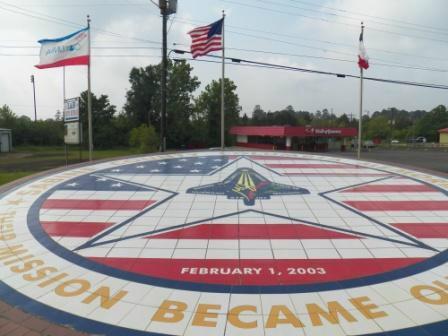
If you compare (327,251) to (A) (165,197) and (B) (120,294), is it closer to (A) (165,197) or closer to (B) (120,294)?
(B) (120,294)

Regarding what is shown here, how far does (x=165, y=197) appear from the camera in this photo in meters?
9.94

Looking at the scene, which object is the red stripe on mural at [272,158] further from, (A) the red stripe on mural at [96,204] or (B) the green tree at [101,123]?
(B) the green tree at [101,123]

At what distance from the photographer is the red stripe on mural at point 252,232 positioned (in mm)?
7254

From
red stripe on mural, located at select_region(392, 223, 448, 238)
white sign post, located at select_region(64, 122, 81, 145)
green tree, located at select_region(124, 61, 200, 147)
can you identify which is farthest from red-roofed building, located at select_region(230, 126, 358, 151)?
red stripe on mural, located at select_region(392, 223, 448, 238)

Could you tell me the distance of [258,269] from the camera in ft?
19.4

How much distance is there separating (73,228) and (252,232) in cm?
389

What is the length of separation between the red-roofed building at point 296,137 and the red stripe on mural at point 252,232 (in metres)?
33.5

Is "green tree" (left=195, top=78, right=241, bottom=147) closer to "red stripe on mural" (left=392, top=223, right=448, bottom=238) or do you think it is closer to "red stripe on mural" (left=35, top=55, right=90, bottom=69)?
"red stripe on mural" (left=35, top=55, right=90, bottom=69)

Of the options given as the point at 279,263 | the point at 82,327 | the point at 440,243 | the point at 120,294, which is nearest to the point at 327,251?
the point at 279,263

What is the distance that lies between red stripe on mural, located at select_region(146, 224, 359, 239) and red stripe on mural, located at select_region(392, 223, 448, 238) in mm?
1373

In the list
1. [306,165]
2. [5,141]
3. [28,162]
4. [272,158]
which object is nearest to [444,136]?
[272,158]

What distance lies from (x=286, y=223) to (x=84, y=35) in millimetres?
11362

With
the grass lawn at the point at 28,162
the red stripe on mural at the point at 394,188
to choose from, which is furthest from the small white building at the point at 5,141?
the red stripe on mural at the point at 394,188

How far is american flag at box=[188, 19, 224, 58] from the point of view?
16828mm
